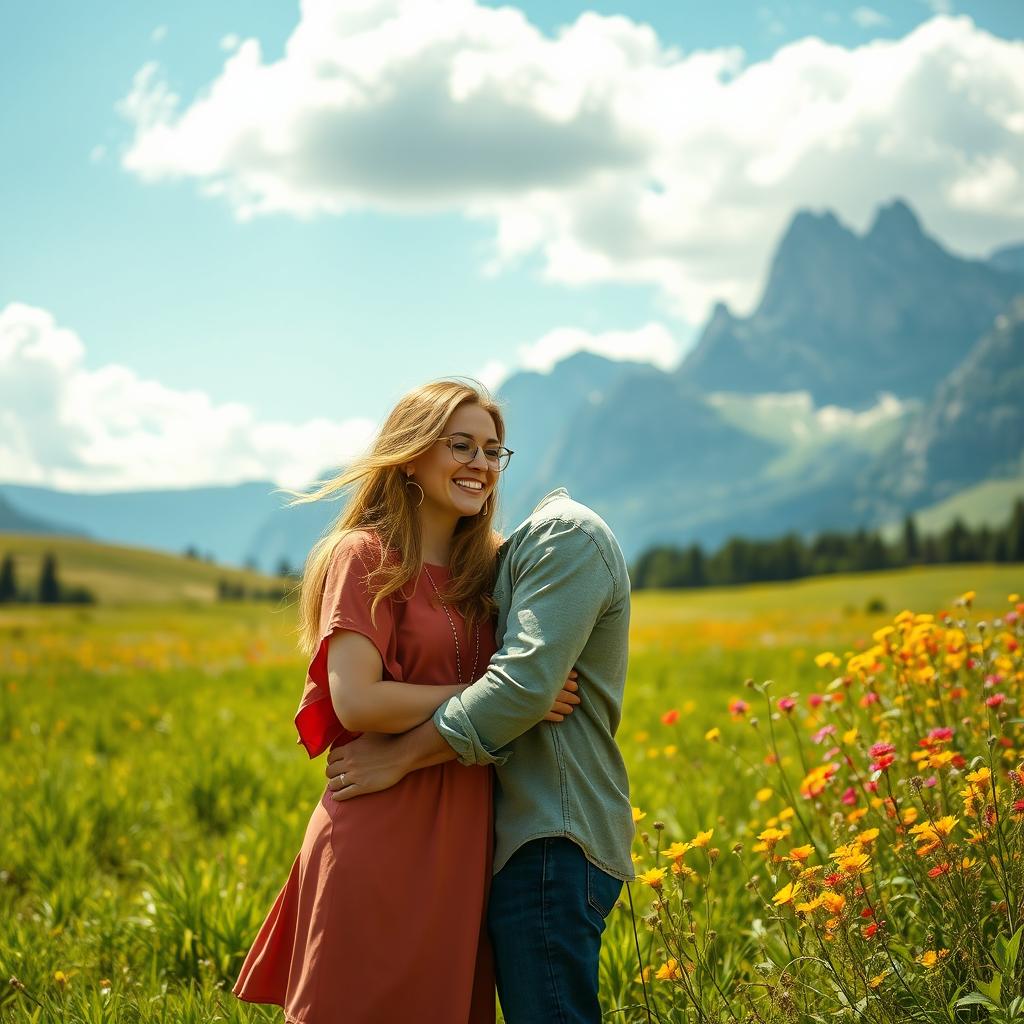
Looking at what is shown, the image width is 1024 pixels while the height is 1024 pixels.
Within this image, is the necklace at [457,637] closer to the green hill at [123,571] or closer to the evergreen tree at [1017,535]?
the green hill at [123,571]

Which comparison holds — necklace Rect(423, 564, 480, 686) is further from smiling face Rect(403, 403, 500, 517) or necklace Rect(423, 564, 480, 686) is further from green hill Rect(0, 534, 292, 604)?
green hill Rect(0, 534, 292, 604)

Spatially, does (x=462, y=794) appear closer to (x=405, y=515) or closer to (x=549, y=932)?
(x=549, y=932)

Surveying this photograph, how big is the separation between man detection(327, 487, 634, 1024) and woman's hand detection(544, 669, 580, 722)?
0.06 meters

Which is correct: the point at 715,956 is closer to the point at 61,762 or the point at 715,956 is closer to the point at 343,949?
the point at 343,949

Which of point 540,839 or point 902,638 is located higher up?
point 902,638

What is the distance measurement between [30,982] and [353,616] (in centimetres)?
240

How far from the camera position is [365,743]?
276 centimetres

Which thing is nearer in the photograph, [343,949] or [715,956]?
[343,949]

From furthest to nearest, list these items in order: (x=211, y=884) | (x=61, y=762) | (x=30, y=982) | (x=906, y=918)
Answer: (x=61, y=762) < (x=211, y=884) < (x=30, y=982) < (x=906, y=918)

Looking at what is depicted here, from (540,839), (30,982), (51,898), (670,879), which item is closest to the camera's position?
(540,839)

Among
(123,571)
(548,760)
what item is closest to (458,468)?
(548,760)

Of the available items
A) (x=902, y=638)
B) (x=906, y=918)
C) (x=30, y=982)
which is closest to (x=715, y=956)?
(x=906, y=918)

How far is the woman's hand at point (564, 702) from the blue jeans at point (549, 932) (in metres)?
0.32

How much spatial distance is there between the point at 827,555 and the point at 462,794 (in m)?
98.3
